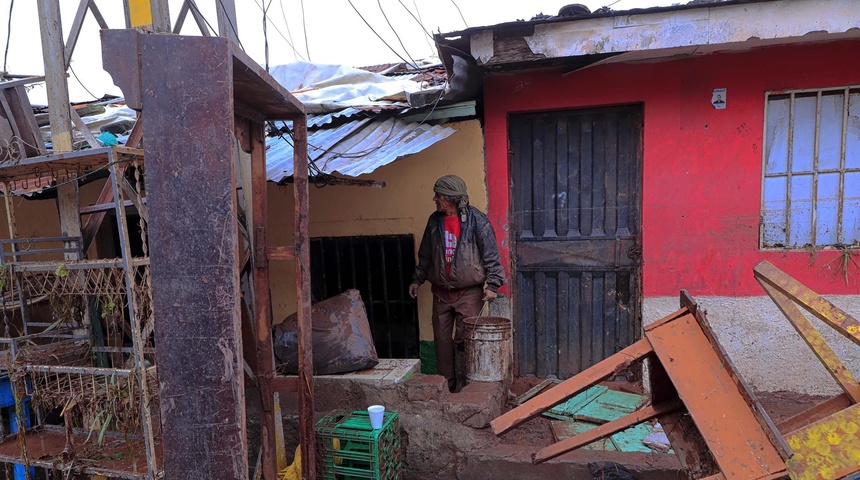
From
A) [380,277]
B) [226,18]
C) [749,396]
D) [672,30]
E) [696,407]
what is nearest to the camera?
[749,396]

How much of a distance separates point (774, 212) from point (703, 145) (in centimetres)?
93

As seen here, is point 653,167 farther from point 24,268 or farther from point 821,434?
point 24,268

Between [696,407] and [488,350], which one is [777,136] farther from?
[696,407]

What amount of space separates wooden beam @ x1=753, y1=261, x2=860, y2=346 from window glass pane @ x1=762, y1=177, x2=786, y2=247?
2.59 metres

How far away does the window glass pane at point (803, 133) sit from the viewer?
14.6ft

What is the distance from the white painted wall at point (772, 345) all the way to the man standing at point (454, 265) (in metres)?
1.92

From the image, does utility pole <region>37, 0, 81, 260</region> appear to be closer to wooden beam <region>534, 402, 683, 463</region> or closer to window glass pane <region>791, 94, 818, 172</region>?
wooden beam <region>534, 402, 683, 463</region>

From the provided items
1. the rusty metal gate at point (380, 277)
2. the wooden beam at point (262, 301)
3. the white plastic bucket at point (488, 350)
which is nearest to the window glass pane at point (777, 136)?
the white plastic bucket at point (488, 350)

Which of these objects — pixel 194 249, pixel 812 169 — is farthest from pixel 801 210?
pixel 194 249

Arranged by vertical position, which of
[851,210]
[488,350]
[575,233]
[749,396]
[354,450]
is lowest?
[354,450]

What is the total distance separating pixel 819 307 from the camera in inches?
89.4

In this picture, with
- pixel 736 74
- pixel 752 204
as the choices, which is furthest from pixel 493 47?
pixel 752 204

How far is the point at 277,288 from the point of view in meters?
5.87

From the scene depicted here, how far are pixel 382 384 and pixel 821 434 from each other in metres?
2.69
